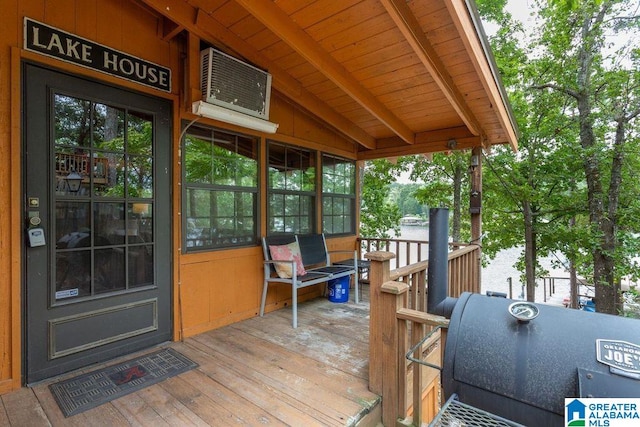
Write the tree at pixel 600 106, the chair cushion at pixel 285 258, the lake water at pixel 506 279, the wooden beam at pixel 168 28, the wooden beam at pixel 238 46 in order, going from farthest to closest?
the lake water at pixel 506 279
the tree at pixel 600 106
the chair cushion at pixel 285 258
the wooden beam at pixel 168 28
the wooden beam at pixel 238 46

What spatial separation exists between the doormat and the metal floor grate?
186 centimetres

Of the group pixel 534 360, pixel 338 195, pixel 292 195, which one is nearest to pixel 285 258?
pixel 292 195

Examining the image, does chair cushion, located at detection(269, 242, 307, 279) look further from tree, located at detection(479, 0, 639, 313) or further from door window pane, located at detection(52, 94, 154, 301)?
tree, located at detection(479, 0, 639, 313)

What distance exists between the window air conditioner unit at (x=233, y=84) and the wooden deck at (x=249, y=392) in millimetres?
2089

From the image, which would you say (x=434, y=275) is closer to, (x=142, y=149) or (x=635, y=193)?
(x=142, y=149)

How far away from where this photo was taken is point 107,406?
5.99ft

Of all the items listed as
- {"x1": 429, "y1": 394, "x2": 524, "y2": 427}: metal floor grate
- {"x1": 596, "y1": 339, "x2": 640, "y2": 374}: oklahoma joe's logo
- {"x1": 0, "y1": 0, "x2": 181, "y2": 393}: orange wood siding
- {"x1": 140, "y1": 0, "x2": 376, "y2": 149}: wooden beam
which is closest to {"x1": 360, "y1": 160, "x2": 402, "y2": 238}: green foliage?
{"x1": 140, "y1": 0, "x2": 376, "y2": 149}: wooden beam

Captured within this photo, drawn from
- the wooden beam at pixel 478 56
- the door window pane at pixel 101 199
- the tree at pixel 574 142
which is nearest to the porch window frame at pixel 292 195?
the door window pane at pixel 101 199

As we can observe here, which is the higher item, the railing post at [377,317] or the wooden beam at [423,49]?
the wooden beam at [423,49]

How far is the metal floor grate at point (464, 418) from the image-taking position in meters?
1.05

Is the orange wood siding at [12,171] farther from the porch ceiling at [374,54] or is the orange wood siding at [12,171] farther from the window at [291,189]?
the window at [291,189]

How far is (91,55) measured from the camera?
2260mm

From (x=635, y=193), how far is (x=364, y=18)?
7545 millimetres

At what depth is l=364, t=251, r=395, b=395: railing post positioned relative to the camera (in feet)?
6.52
